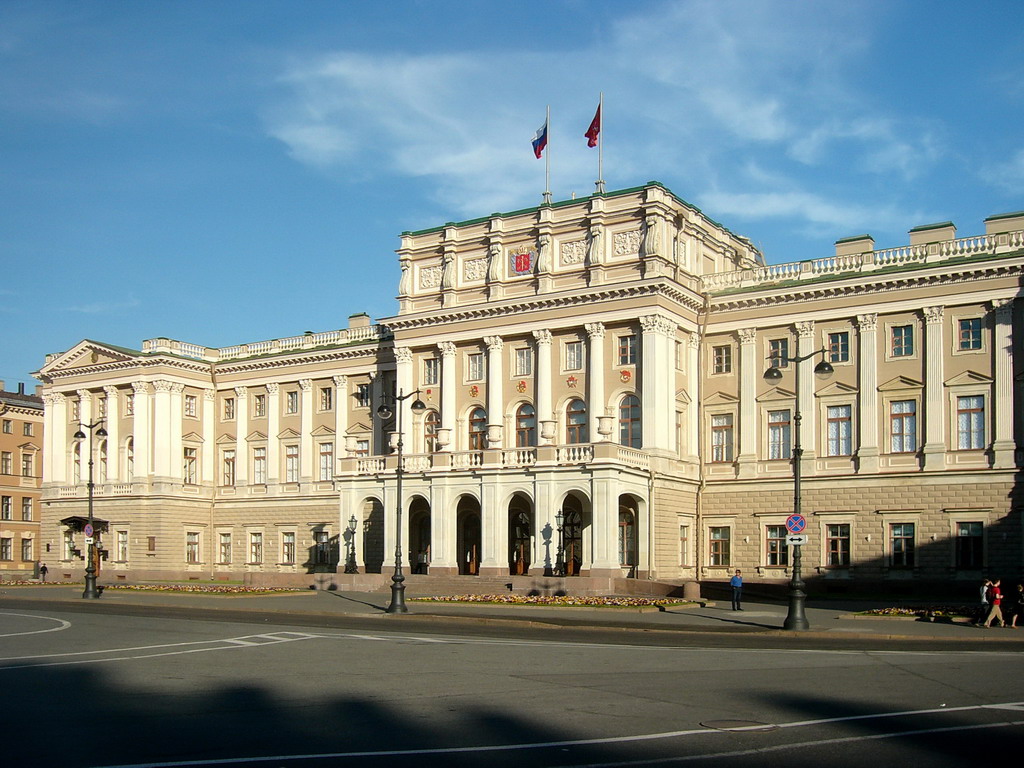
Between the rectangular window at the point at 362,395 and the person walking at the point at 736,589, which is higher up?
the rectangular window at the point at 362,395

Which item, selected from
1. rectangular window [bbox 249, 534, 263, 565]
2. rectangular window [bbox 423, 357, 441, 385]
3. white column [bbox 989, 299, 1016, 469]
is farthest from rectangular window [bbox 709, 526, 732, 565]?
rectangular window [bbox 249, 534, 263, 565]

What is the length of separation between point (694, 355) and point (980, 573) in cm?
1812

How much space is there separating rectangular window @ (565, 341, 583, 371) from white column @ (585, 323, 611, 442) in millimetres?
1167

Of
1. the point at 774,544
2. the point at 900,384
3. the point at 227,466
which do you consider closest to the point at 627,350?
the point at 774,544

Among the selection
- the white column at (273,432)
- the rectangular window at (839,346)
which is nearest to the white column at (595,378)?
the rectangular window at (839,346)

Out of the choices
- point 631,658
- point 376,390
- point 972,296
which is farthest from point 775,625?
point 376,390

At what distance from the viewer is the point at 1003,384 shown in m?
55.0

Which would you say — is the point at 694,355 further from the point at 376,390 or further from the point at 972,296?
the point at 376,390

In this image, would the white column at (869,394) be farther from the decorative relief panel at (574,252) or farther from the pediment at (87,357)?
the pediment at (87,357)

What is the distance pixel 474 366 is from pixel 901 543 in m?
24.6

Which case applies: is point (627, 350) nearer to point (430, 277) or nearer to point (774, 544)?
point (774, 544)

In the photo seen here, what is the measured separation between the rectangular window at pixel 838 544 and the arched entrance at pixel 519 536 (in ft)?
49.5

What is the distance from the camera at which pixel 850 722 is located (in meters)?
15.7

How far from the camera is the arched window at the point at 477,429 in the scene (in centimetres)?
6594
